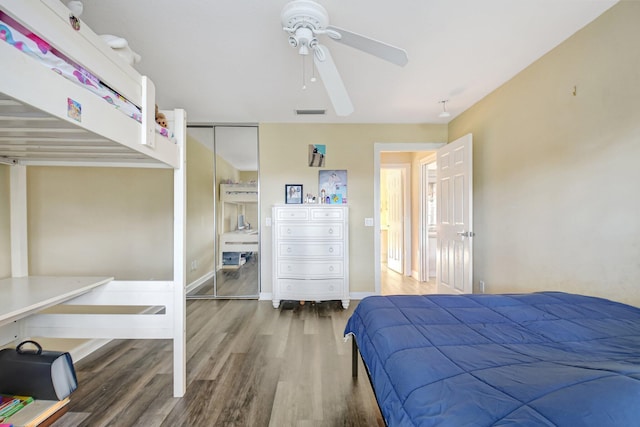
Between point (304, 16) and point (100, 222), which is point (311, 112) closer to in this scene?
point (304, 16)

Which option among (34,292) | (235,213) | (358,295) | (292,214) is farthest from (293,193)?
(34,292)

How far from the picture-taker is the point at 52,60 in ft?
2.79

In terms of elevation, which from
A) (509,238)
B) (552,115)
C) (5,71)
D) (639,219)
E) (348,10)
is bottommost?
(509,238)

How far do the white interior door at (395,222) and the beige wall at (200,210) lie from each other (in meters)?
3.36

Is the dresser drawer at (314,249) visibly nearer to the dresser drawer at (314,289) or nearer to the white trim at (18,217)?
the dresser drawer at (314,289)

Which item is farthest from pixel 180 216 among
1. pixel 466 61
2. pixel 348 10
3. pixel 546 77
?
pixel 546 77

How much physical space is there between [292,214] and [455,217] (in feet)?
6.51

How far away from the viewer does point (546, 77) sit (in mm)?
2131

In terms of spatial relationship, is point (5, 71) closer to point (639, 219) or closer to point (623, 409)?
point (623, 409)

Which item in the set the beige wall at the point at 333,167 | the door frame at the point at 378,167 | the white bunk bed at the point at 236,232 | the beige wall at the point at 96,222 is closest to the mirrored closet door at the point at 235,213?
the white bunk bed at the point at 236,232

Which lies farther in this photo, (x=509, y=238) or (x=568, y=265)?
(x=509, y=238)

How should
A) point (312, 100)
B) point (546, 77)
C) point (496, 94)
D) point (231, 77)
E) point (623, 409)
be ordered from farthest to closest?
1. point (312, 100)
2. point (496, 94)
3. point (231, 77)
4. point (546, 77)
5. point (623, 409)

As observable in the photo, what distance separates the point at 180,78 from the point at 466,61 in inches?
103

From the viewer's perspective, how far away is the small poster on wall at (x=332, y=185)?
369cm
